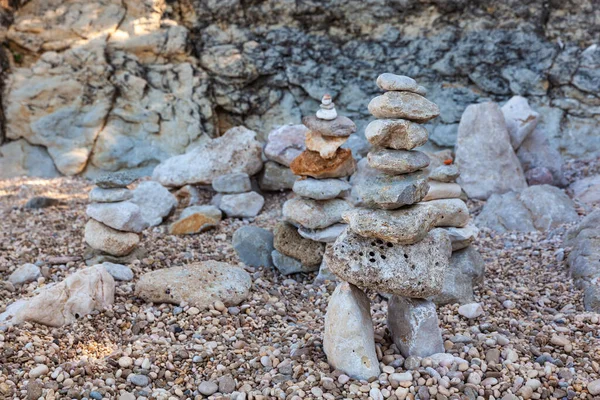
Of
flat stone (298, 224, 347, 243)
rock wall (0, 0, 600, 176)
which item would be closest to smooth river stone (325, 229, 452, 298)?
flat stone (298, 224, 347, 243)

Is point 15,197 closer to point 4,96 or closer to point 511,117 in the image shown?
point 4,96

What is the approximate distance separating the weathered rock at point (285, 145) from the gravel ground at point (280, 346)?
176 centimetres

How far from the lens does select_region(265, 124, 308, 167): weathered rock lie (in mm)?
6641

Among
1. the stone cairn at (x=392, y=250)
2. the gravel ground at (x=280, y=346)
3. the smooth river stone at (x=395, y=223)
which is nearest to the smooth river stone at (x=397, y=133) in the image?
the stone cairn at (x=392, y=250)

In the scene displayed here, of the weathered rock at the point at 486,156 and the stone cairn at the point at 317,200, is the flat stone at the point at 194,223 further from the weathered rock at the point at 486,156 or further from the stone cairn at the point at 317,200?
the weathered rock at the point at 486,156

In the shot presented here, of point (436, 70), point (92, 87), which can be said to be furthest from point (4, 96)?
point (436, 70)

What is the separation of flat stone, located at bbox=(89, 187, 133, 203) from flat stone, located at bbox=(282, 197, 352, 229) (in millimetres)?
1372

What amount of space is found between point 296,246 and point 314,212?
1.09 feet

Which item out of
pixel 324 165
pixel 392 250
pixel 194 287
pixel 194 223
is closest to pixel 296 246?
pixel 324 165

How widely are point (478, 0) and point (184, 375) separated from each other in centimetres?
678

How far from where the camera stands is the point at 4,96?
8133mm

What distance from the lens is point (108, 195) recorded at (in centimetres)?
484

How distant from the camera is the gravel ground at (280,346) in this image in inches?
124

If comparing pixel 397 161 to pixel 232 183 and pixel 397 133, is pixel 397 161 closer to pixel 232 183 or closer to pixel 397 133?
pixel 397 133
